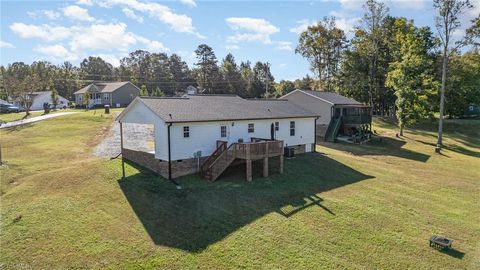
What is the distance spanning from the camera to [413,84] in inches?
1438

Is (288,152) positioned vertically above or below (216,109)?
below

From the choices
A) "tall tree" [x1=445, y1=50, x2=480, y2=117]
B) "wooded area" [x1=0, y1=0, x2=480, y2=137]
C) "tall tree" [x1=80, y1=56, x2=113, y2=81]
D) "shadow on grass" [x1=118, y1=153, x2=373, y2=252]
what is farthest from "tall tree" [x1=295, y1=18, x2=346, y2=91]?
"tall tree" [x1=80, y1=56, x2=113, y2=81]

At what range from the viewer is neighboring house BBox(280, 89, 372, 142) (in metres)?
34.7

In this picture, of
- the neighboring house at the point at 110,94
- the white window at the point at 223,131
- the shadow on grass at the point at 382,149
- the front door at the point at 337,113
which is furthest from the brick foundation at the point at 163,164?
the neighboring house at the point at 110,94

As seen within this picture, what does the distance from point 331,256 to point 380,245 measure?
2291mm

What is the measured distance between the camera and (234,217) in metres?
14.6

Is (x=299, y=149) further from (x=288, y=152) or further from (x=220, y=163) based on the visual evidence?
(x=220, y=163)

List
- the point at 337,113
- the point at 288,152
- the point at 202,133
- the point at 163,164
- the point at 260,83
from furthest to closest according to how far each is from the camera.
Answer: the point at 260,83 < the point at 337,113 < the point at 288,152 < the point at 202,133 < the point at 163,164

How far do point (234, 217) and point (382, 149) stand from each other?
21.9 m

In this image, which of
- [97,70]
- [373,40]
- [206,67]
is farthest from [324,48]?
[97,70]

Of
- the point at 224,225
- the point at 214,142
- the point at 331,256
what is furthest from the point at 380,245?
the point at 214,142

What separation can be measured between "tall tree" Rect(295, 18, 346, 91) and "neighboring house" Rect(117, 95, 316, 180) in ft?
117

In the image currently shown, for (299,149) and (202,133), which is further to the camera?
(299,149)

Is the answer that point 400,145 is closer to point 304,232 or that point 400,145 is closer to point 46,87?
point 304,232
